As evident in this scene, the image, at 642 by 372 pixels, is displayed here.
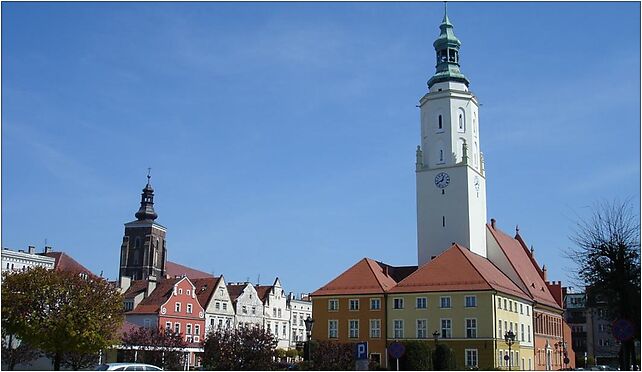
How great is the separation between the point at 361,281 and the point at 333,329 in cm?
455

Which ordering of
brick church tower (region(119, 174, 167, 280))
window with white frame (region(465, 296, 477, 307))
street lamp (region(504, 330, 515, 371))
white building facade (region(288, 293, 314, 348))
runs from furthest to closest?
brick church tower (region(119, 174, 167, 280)), white building facade (region(288, 293, 314, 348)), window with white frame (region(465, 296, 477, 307)), street lamp (region(504, 330, 515, 371))

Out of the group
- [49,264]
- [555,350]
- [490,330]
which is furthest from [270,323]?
[490,330]

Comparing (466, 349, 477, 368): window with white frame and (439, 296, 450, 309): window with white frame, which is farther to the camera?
(439, 296, 450, 309): window with white frame

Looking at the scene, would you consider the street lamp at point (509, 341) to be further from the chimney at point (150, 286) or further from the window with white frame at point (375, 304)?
the chimney at point (150, 286)

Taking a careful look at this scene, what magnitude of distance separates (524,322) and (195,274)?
72.8 metres

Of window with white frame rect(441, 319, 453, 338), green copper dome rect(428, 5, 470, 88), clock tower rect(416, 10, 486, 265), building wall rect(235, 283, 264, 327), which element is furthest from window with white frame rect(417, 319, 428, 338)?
building wall rect(235, 283, 264, 327)

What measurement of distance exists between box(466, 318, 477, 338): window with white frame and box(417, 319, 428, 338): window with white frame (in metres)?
3.24

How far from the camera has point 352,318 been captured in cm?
6262

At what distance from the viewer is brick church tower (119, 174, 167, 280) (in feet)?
406

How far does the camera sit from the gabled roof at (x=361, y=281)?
206 feet

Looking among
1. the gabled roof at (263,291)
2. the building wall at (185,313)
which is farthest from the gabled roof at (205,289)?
the gabled roof at (263,291)

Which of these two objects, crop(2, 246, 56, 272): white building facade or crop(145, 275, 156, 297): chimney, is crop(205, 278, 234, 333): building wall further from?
crop(2, 246, 56, 272): white building facade

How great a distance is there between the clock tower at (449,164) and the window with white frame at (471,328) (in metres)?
13.9

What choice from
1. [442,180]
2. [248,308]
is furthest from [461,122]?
[248,308]
